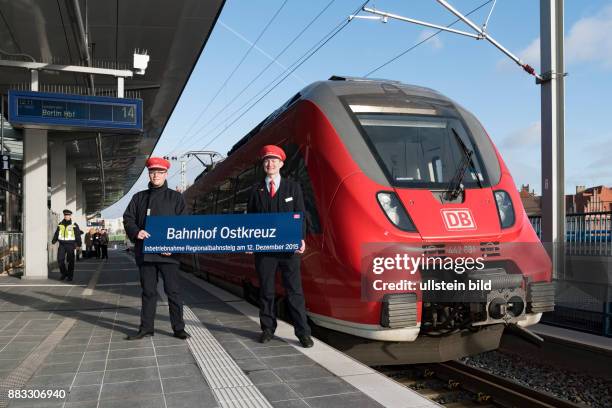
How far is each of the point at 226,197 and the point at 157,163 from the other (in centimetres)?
491

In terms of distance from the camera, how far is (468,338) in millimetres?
5328

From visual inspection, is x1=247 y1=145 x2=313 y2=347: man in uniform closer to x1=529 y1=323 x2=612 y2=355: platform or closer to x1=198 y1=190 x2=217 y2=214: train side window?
x1=529 y1=323 x2=612 y2=355: platform

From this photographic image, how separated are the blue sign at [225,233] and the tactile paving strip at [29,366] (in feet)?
4.06

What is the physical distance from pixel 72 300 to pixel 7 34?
6.71m

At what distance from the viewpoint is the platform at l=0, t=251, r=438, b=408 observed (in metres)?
3.42

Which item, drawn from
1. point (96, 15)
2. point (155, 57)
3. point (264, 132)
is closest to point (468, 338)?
point (264, 132)

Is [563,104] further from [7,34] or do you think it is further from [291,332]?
[7,34]

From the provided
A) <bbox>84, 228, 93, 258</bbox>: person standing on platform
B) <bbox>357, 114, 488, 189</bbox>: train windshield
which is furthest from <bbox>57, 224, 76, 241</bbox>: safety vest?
<bbox>84, 228, 93, 258</bbox>: person standing on platform

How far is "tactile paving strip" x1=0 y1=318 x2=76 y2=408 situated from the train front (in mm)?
2458

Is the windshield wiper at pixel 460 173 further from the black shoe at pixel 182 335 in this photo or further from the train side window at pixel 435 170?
the black shoe at pixel 182 335

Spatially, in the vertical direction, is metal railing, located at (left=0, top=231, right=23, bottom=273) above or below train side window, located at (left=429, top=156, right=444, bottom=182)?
below

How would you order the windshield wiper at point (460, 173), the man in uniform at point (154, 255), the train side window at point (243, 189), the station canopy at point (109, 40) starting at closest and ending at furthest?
the man in uniform at point (154, 255), the windshield wiper at point (460, 173), the train side window at point (243, 189), the station canopy at point (109, 40)

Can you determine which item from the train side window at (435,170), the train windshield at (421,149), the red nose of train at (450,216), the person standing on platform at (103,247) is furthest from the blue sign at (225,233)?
the person standing on platform at (103,247)

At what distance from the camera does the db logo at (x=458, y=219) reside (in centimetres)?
499
